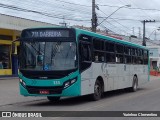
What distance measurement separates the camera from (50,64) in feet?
48.5

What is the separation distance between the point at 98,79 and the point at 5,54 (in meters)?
19.5

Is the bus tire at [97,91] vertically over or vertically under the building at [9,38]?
under

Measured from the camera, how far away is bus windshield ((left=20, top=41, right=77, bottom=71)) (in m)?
14.8

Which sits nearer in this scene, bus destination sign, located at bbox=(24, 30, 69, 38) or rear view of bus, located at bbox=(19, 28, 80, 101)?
rear view of bus, located at bbox=(19, 28, 80, 101)

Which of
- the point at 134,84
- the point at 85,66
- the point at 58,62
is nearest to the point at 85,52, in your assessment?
the point at 85,66

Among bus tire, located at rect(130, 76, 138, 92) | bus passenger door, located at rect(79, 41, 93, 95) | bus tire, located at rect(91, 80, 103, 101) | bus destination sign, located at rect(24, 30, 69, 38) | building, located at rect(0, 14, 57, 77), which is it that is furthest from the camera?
building, located at rect(0, 14, 57, 77)

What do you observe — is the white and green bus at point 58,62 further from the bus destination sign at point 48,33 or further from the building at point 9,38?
the building at point 9,38

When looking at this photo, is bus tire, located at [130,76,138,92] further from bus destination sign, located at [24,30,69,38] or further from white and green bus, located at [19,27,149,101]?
bus destination sign, located at [24,30,69,38]

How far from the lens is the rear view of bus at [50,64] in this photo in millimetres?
14672

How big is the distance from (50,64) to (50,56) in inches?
12.1

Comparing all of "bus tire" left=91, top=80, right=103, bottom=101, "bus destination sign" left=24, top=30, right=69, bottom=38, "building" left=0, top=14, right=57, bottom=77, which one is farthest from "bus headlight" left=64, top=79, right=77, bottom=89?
"building" left=0, top=14, right=57, bottom=77

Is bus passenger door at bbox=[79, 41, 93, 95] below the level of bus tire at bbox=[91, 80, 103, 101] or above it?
above

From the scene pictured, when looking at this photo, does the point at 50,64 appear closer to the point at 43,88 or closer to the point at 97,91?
the point at 43,88

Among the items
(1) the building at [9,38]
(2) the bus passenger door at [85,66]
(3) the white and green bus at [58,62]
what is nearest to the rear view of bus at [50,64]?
(3) the white and green bus at [58,62]
